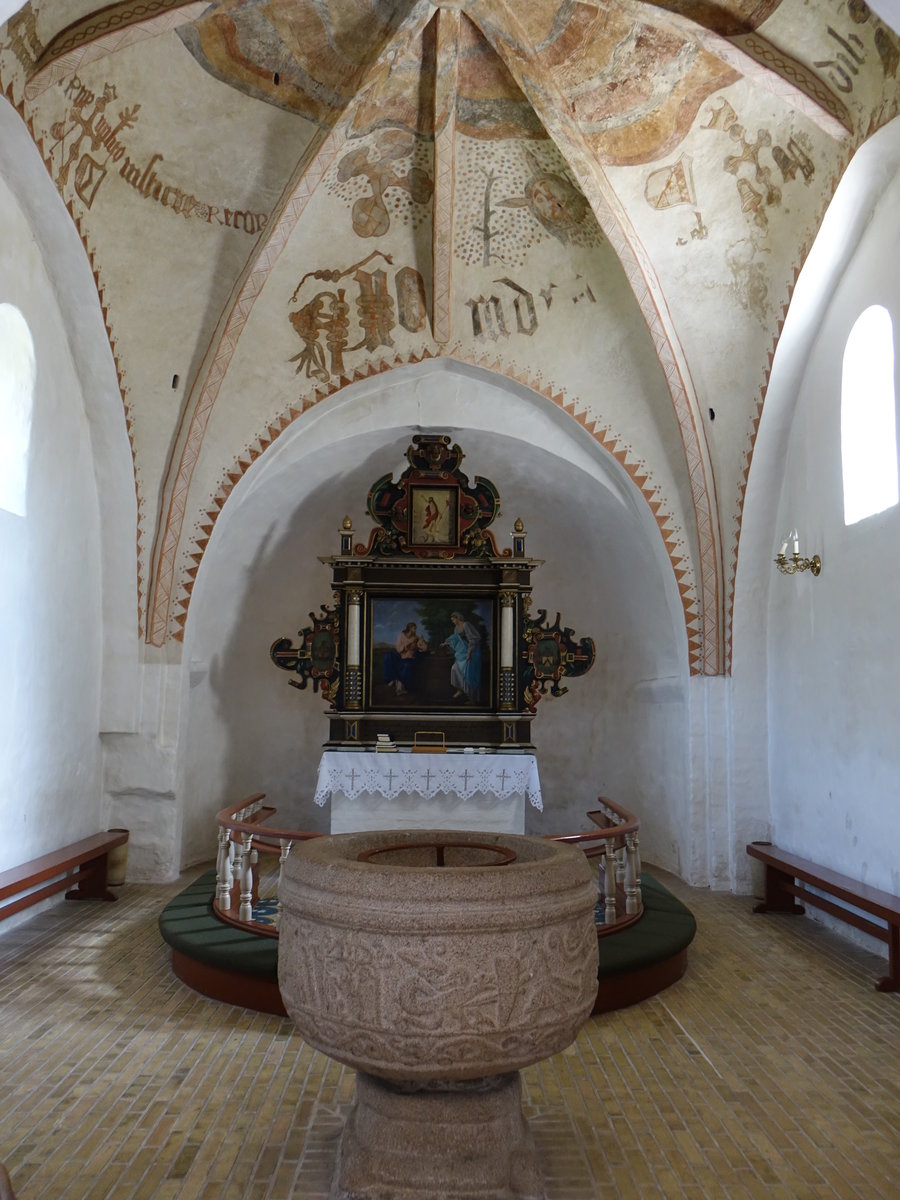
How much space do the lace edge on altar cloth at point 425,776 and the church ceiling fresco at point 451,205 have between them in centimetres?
210

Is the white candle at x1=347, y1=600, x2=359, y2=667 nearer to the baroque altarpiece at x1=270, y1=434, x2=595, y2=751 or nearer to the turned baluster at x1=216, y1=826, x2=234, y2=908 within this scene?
the baroque altarpiece at x1=270, y1=434, x2=595, y2=751

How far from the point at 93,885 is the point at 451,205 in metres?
6.84

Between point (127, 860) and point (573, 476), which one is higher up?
point (573, 476)

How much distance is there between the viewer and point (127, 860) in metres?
9.16

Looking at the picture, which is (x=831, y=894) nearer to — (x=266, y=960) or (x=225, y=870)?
(x=266, y=960)

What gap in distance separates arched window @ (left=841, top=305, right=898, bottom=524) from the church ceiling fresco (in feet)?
2.81

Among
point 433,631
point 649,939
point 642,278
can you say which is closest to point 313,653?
point 433,631

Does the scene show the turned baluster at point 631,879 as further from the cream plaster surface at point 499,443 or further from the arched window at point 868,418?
the arched window at point 868,418

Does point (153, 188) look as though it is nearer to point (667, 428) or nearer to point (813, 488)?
point (667, 428)

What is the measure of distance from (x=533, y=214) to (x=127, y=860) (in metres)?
7.16

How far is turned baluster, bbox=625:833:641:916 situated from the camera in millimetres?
6660

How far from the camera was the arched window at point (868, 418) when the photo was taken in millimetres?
7168

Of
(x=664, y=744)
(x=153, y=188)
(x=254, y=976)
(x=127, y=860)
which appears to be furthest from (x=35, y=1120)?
(x=664, y=744)

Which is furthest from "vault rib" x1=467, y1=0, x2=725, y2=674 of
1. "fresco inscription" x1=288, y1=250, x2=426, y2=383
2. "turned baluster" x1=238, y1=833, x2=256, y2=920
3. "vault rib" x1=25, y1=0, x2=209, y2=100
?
"turned baluster" x1=238, y1=833, x2=256, y2=920
